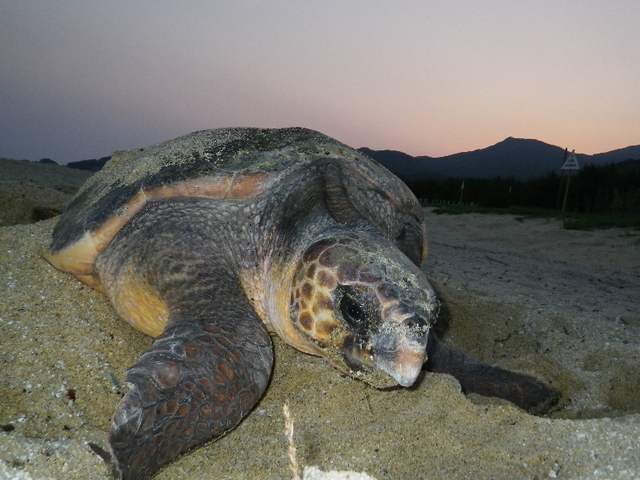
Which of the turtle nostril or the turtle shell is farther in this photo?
the turtle shell

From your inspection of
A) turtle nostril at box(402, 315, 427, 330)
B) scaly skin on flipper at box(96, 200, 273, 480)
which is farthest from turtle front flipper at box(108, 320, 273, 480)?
turtle nostril at box(402, 315, 427, 330)

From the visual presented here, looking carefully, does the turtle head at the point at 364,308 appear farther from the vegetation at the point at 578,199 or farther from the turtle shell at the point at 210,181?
the vegetation at the point at 578,199

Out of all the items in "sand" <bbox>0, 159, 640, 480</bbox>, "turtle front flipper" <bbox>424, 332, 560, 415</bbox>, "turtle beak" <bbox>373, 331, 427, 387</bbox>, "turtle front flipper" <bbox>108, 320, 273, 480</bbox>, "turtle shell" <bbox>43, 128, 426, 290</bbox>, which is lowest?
"turtle front flipper" <bbox>424, 332, 560, 415</bbox>

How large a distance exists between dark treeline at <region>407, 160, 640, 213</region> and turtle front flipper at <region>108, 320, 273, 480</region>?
15.1 meters

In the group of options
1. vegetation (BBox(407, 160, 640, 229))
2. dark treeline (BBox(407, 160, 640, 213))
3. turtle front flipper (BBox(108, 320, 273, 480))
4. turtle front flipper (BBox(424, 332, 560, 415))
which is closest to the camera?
turtle front flipper (BBox(108, 320, 273, 480))

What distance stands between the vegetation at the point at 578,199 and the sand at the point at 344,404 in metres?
8.04

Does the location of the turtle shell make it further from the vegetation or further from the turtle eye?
the vegetation

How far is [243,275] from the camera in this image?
2178 mm

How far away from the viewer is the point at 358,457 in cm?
141

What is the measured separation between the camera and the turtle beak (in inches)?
55.2

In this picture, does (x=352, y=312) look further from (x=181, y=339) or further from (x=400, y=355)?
(x=181, y=339)

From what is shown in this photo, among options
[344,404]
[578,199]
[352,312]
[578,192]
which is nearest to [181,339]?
[352,312]

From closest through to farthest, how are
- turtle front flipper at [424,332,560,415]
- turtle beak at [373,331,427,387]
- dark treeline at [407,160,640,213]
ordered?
turtle beak at [373,331,427,387] → turtle front flipper at [424,332,560,415] → dark treeline at [407,160,640,213]

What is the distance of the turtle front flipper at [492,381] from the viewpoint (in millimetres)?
2180
